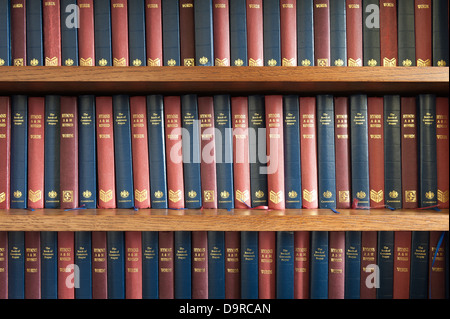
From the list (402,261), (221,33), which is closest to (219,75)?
(221,33)

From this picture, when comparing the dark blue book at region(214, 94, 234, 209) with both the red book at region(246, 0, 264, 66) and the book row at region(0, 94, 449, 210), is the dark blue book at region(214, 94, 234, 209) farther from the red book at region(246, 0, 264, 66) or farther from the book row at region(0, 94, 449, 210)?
the red book at region(246, 0, 264, 66)

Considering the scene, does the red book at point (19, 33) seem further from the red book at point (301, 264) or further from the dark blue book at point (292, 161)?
the red book at point (301, 264)

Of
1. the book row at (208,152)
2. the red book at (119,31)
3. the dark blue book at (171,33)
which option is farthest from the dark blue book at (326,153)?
the red book at (119,31)

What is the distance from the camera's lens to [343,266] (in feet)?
2.67

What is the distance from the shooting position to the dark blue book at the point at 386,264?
32.0 inches

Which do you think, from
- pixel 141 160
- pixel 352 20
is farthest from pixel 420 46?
pixel 141 160

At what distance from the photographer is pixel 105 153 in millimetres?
805

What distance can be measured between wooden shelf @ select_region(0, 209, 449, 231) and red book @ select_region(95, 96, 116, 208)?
0.28 ft

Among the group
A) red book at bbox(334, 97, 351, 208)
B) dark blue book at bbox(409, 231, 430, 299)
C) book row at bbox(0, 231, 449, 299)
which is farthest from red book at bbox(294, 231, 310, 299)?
dark blue book at bbox(409, 231, 430, 299)

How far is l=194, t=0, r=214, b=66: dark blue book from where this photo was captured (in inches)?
30.6

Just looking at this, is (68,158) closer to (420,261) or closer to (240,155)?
(240,155)

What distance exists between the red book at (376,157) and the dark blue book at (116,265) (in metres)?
0.56

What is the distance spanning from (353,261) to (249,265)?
9.0 inches

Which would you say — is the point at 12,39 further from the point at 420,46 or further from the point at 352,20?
the point at 420,46
